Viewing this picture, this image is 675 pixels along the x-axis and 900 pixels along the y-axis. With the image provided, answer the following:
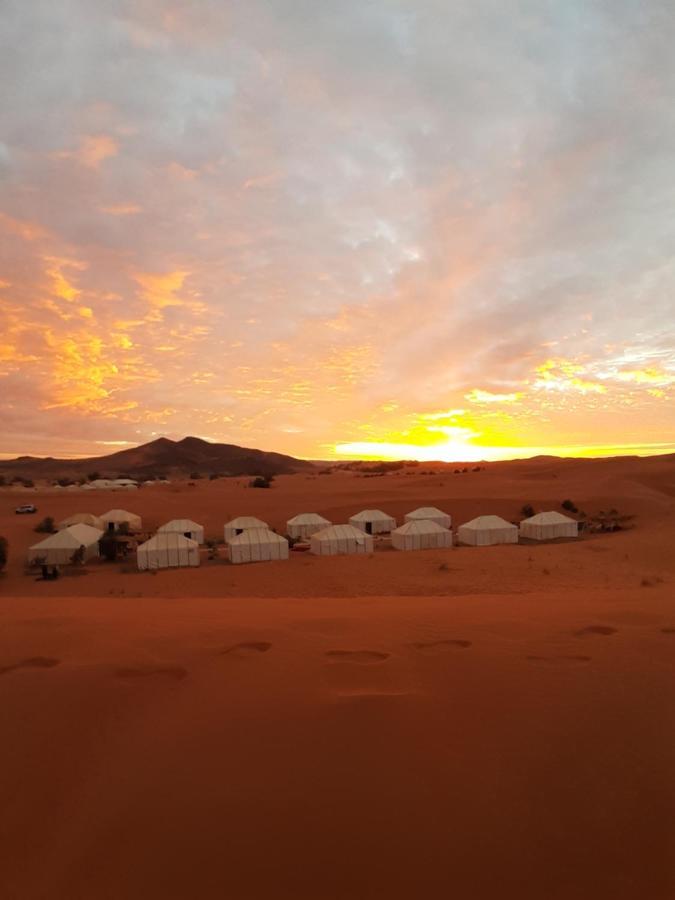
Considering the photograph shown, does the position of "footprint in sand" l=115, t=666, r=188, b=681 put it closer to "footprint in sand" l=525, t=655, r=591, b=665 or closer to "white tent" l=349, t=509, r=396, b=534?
"footprint in sand" l=525, t=655, r=591, b=665

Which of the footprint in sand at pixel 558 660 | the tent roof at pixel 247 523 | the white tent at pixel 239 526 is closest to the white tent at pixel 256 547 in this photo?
the tent roof at pixel 247 523

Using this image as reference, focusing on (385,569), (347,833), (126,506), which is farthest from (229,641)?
(126,506)

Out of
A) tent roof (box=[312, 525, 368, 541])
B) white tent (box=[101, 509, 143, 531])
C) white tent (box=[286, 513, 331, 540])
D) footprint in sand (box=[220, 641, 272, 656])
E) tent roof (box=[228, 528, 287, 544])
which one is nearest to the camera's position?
footprint in sand (box=[220, 641, 272, 656])

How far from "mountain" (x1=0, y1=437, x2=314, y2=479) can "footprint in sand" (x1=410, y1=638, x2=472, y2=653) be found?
145 metres

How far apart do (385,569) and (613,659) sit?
84.0 feet

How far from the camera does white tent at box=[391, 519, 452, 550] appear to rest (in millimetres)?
40531

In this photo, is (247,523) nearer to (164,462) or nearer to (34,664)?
(34,664)

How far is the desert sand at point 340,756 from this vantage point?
327 centimetres

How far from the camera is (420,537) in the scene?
40.8 meters

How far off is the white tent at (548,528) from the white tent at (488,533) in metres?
2.22

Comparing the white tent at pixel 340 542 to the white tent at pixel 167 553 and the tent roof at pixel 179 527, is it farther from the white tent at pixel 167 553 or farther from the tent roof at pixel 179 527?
the tent roof at pixel 179 527

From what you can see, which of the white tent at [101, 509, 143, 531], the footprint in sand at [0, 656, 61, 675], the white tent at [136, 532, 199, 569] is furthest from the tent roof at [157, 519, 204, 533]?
the footprint in sand at [0, 656, 61, 675]

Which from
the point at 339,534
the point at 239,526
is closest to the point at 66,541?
the point at 239,526

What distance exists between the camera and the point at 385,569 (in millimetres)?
31656
